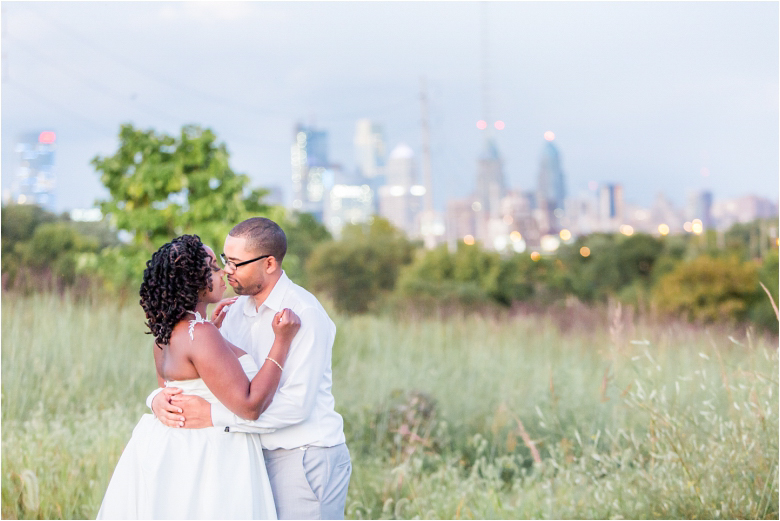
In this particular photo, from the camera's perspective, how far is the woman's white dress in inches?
99.1

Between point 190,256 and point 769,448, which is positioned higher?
point 190,256

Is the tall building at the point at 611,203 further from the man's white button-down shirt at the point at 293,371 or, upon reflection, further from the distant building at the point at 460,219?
the man's white button-down shirt at the point at 293,371

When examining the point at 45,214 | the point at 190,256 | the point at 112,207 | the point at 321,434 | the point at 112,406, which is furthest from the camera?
the point at 45,214

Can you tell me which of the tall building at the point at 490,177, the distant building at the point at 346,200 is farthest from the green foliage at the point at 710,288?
the distant building at the point at 346,200

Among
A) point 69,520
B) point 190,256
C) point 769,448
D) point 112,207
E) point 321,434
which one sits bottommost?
point 69,520

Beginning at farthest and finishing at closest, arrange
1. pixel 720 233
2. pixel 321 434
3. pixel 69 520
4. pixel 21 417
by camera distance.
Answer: pixel 720 233 → pixel 21 417 → pixel 69 520 → pixel 321 434

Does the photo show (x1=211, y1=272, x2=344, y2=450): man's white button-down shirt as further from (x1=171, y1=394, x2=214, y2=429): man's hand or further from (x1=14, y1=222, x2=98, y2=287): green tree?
(x1=14, y1=222, x2=98, y2=287): green tree

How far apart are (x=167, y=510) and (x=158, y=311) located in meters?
0.72

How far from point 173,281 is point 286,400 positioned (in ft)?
1.90

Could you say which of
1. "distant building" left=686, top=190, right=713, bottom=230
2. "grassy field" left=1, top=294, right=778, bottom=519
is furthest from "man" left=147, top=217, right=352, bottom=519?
"distant building" left=686, top=190, right=713, bottom=230

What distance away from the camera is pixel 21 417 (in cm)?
554

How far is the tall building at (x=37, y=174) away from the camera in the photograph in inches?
543

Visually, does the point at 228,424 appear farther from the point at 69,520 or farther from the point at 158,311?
the point at 69,520

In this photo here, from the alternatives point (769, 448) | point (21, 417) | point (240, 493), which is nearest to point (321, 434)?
point (240, 493)
